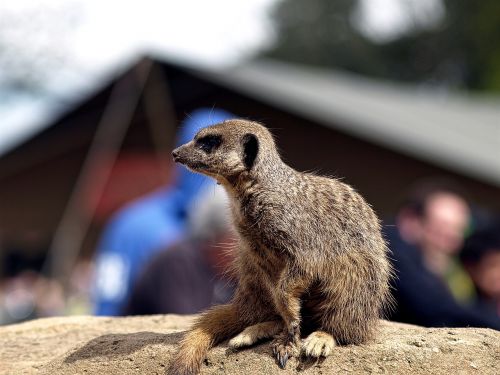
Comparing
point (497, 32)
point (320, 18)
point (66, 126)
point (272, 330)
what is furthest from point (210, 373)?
point (320, 18)

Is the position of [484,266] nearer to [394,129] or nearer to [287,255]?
[287,255]

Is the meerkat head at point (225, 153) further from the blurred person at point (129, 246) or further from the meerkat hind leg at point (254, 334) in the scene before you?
the blurred person at point (129, 246)

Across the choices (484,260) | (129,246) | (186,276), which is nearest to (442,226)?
(484,260)

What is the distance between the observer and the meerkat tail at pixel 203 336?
3.10m

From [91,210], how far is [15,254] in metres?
5.64

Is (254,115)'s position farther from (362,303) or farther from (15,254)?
(362,303)

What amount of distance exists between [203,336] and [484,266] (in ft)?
12.3

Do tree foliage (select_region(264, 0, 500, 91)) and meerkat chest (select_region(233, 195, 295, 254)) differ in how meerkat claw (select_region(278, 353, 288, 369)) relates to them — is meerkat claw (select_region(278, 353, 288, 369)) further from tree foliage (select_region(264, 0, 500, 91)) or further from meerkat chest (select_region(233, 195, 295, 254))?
tree foliage (select_region(264, 0, 500, 91))

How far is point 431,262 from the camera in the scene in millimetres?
5777

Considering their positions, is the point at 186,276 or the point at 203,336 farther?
the point at 186,276

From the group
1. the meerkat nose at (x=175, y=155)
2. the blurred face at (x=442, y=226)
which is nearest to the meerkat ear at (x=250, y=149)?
the meerkat nose at (x=175, y=155)

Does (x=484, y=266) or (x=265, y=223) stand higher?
(x=484, y=266)

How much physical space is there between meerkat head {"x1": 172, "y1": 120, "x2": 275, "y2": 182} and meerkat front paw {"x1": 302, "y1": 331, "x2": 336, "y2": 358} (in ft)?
2.13

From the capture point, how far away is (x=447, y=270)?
612 cm
